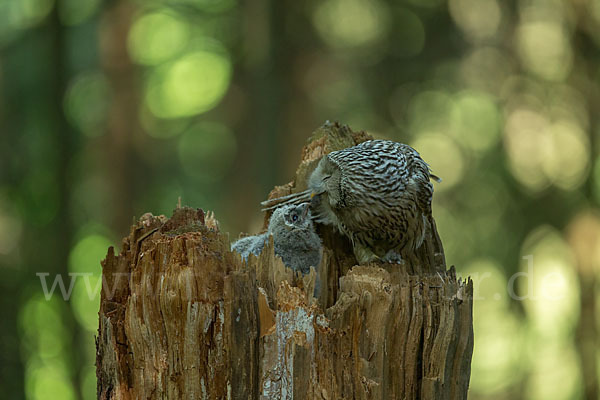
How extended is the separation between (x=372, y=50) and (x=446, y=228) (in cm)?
282

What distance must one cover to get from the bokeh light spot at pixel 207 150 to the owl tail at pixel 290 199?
5.45m

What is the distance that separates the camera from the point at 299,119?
299 inches

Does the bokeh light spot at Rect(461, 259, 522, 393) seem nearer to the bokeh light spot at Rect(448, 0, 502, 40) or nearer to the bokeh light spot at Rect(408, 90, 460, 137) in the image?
the bokeh light spot at Rect(408, 90, 460, 137)

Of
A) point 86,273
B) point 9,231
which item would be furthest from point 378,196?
point 9,231

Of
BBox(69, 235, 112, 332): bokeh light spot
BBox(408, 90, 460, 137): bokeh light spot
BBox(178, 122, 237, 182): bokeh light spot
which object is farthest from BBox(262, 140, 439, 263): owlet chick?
BBox(178, 122, 237, 182): bokeh light spot

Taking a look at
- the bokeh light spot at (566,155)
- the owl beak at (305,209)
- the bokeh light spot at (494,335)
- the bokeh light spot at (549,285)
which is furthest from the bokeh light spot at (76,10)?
the bokeh light spot at (549,285)

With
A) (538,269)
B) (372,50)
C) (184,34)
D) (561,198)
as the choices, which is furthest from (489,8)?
(184,34)

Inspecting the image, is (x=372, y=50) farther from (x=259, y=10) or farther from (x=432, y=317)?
(x=432, y=317)

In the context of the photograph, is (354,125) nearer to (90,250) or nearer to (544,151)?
(544,151)

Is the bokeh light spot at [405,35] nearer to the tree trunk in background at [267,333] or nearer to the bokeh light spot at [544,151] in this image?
the bokeh light spot at [544,151]

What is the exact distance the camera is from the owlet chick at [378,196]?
3.10 m

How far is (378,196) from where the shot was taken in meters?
3.10

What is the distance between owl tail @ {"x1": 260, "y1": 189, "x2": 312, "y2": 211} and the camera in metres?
3.49

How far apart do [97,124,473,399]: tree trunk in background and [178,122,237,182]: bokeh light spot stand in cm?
663
